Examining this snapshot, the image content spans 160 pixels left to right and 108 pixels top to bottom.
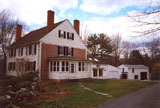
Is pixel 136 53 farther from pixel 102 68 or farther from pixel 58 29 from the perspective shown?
pixel 58 29

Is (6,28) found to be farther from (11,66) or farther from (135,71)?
(135,71)

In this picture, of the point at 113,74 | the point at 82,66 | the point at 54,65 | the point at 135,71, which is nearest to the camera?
the point at 54,65

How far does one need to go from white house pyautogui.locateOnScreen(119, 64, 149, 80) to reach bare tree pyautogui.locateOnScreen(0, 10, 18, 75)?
Result: 2959 centimetres

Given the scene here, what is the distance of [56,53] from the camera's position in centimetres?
1928

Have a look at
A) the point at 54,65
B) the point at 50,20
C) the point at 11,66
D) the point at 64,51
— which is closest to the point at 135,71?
the point at 64,51

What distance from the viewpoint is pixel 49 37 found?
728 inches

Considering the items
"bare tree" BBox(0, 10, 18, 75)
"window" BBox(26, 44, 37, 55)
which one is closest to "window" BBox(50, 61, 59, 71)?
"window" BBox(26, 44, 37, 55)

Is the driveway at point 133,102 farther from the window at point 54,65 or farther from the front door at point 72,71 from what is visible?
the window at point 54,65

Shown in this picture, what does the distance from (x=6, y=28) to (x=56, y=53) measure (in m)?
14.7

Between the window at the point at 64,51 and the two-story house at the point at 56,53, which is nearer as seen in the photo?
the two-story house at the point at 56,53

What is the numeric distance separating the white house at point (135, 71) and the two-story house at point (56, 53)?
19073 millimetres

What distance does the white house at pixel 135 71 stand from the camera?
3566cm

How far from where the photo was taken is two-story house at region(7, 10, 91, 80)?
1719 centimetres

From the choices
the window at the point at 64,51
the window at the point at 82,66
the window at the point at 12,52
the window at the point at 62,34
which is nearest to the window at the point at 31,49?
the window at the point at 64,51
